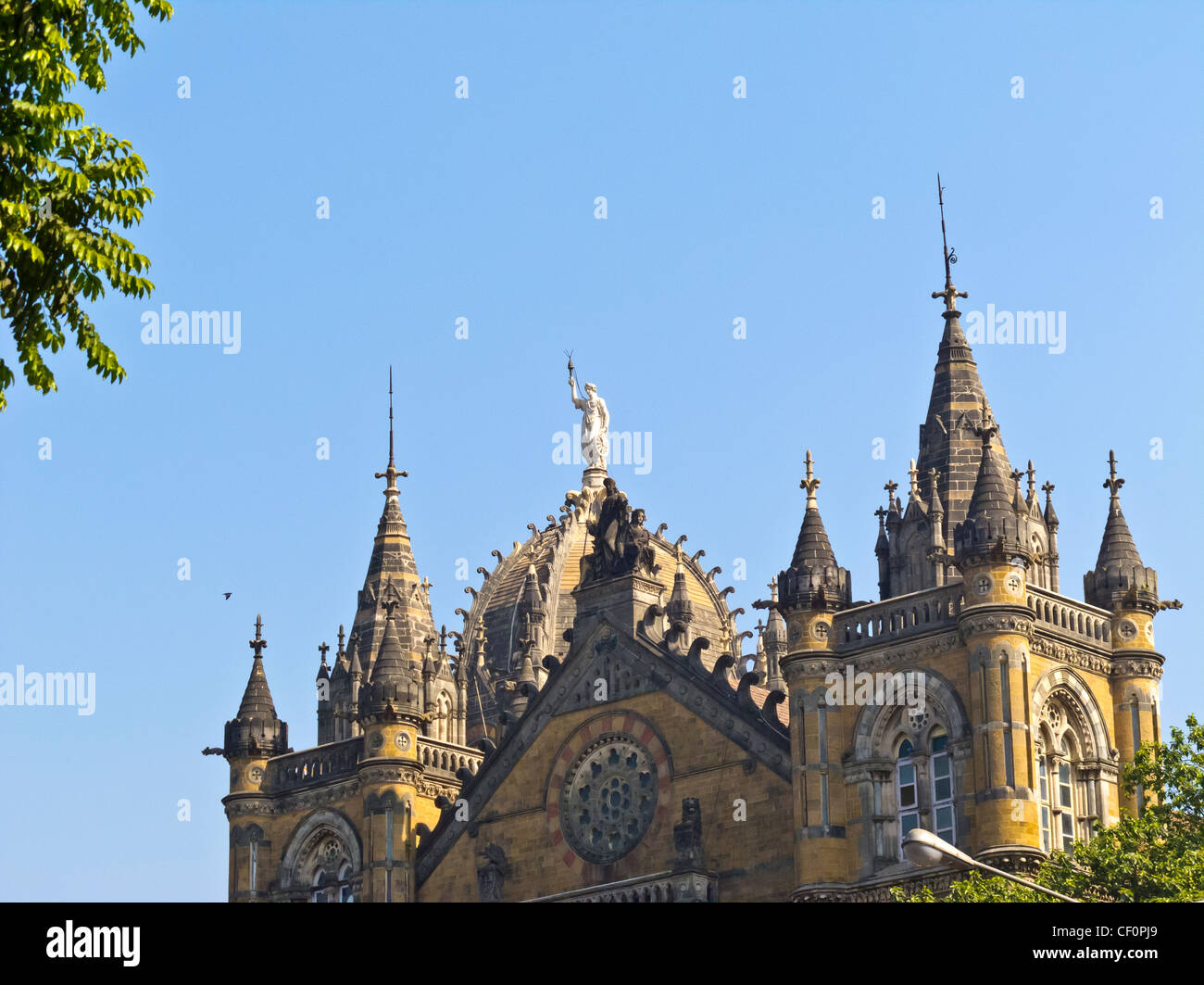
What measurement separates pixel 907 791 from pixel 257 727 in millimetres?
22492

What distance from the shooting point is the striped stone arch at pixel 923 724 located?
2229 inches

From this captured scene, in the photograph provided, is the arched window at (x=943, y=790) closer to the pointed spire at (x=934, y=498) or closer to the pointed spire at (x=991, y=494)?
the pointed spire at (x=991, y=494)

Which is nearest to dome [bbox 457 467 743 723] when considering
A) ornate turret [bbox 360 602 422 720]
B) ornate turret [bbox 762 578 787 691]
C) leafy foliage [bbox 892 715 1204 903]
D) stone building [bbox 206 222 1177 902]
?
ornate turret [bbox 762 578 787 691]

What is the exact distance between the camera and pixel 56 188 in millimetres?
25453

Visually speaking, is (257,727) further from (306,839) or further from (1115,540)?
(1115,540)

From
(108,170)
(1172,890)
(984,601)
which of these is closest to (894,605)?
(984,601)

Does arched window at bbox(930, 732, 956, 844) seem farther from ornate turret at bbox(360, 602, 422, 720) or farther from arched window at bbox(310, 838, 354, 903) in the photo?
arched window at bbox(310, 838, 354, 903)

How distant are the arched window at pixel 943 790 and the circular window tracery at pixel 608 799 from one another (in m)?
8.80

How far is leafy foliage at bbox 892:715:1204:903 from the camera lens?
46.3 m

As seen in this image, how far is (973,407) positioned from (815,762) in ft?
41.7

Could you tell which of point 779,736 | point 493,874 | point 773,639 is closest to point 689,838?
point 779,736

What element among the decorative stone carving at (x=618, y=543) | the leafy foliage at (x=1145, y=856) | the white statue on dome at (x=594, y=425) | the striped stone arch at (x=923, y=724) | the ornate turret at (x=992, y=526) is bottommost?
the leafy foliage at (x=1145, y=856)

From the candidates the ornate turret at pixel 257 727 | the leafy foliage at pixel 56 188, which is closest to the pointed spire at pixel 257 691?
the ornate turret at pixel 257 727

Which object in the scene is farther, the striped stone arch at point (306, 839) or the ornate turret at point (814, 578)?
the striped stone arch at point (306, 839)
